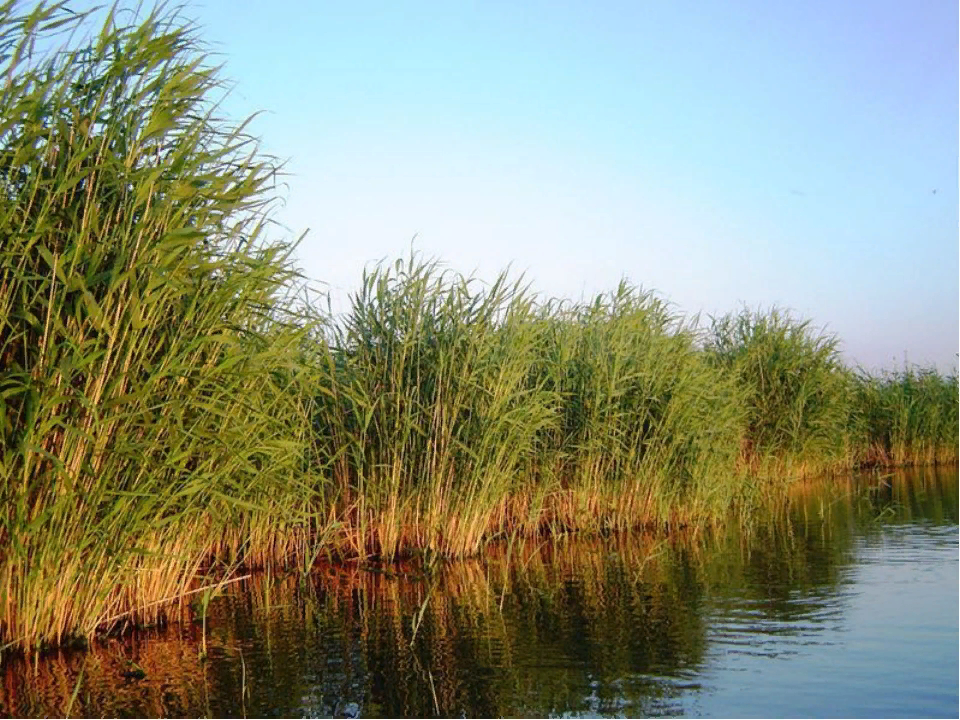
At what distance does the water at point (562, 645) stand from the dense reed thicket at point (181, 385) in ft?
1.50

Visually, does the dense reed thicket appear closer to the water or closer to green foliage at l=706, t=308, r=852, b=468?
the water

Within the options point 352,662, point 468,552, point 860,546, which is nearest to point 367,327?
point 468,552

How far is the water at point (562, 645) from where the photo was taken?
4.50 meters

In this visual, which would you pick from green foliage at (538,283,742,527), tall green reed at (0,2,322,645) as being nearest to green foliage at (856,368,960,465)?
green foliage at (538,283,742,527)

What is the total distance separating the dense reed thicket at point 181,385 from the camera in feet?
15.8

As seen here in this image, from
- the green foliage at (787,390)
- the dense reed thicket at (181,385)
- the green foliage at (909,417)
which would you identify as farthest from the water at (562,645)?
the green foliage at (909,417)

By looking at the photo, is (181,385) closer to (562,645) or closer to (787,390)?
(562,645)

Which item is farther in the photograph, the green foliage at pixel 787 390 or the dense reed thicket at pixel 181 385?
the green foliage at pixel 787 390

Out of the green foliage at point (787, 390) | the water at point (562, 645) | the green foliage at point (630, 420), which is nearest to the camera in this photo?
the water at point (562, 645)

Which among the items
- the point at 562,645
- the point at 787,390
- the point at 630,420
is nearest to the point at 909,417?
the point at 787,390

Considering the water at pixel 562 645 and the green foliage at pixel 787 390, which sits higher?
the green foliage at pixel 787 390

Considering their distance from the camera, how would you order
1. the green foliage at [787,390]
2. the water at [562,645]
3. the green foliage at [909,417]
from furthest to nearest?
the green foliage at [909,417] → the green foliage at [787,390] → the water at [562,645]

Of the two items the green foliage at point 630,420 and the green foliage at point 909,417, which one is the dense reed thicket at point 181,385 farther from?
the green foliage at point 909,417

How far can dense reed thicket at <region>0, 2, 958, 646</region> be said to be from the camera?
15.8ft
